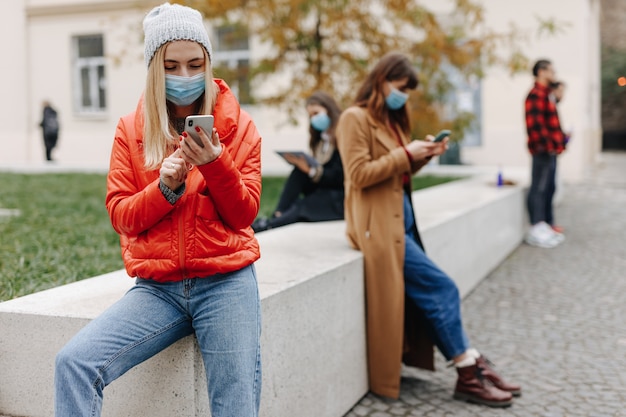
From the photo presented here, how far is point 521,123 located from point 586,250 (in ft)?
32.2

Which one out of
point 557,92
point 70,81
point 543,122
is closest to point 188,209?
point 543,122

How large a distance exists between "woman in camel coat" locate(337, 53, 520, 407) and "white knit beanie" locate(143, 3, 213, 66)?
188cm

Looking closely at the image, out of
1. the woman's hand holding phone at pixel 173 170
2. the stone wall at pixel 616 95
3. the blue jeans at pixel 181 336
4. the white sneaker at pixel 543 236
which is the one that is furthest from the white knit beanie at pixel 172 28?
the stone wall at pixel 616 95

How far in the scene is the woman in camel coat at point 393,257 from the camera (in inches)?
171

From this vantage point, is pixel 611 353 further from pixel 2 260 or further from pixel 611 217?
pixel 611 217

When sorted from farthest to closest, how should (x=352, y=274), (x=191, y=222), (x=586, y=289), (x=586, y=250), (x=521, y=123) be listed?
(x=521, y=123)
(x=586, y=250)
(x=586, y=289)
(x=352, y=274)
(x=191, y=222)

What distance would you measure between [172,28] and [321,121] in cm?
404

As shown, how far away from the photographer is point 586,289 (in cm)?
713

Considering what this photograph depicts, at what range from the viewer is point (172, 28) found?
254 centimetres

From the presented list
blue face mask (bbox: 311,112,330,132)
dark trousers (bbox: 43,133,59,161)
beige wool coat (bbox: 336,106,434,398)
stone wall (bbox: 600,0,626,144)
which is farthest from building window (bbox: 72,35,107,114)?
stone wall (bbox: 600,0,626,144)

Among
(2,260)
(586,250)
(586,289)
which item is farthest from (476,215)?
(2,260)

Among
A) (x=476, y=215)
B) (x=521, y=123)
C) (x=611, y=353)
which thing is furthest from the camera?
(x=521, y=123)

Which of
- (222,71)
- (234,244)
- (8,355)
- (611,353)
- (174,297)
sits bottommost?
(611,353)

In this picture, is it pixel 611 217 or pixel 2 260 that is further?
pixel 611 217
